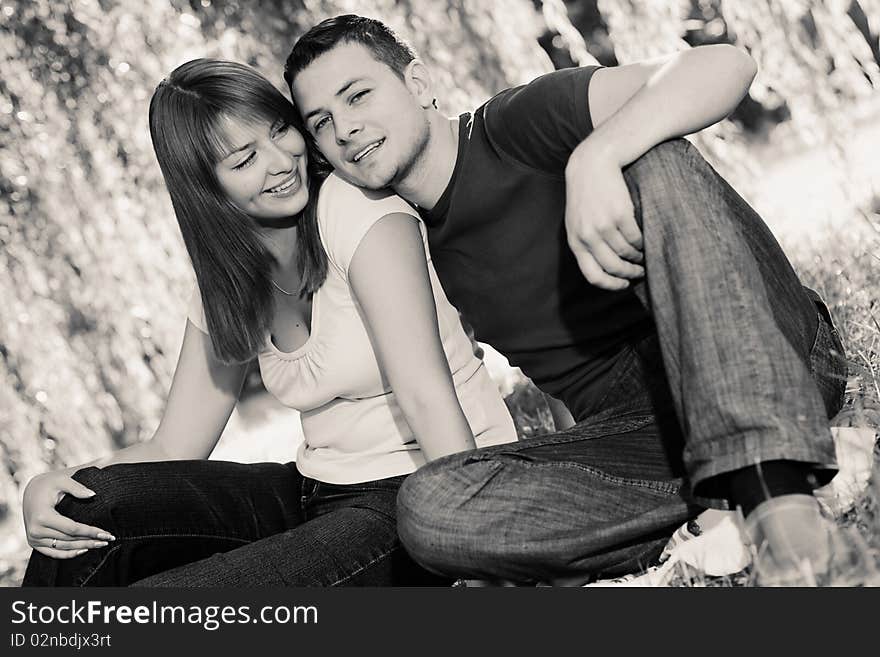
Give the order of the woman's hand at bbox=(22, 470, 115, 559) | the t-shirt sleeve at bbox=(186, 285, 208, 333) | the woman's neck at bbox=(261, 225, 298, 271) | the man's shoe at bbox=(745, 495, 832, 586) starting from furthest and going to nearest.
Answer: the t-shirt sleeve at bbox=(186, 285, 208, 333)
the woman's neck at bbox=(261, 225, 298, 271)
the woman's hand at bbox=(22, 470, 115, 559)
the man's shoe at bbox=(745, 495, 832, 586)

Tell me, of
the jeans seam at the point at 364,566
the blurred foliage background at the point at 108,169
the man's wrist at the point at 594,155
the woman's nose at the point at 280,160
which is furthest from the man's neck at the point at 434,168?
the blurred foliage background at the point at 108,169

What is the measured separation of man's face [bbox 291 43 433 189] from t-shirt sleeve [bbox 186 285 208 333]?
0.45m

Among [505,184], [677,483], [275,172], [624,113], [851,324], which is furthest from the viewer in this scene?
[851,324]

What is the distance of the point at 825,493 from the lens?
4.85 ft

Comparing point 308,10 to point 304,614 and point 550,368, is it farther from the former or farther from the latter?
point 304,614

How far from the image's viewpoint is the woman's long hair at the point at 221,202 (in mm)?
1762

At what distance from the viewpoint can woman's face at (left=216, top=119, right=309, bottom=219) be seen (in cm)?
176

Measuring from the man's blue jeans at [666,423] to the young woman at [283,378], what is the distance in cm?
21

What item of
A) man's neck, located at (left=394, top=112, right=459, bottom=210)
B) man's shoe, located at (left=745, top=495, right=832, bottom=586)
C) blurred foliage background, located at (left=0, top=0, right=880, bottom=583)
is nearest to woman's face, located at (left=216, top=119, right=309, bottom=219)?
man's neck, located at (left=394, top=112, right=459, bottom=210)

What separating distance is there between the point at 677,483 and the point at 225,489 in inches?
32.7

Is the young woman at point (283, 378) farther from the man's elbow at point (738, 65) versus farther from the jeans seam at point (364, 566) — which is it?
the man's elbow at point (738, 65)

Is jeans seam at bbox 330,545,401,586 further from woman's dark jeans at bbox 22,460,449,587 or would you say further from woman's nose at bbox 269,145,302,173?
woman's nose at bbox 269,145,302,173

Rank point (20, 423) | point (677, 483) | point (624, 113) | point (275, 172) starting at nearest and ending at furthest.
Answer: point (624, 113)
point (677, 483)
point (275, 172)
point (20, 423)

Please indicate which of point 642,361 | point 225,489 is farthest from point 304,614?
point 642,361
